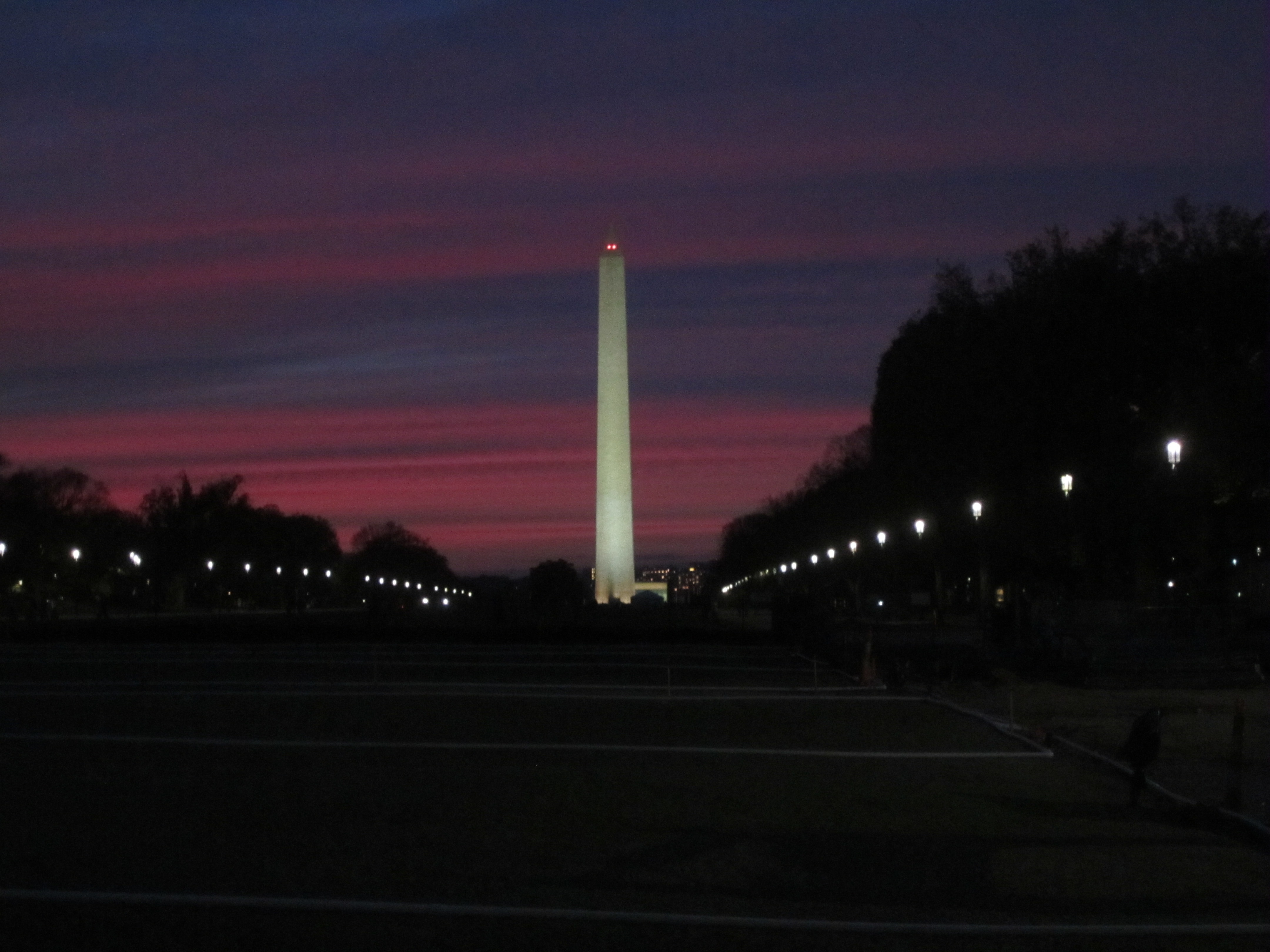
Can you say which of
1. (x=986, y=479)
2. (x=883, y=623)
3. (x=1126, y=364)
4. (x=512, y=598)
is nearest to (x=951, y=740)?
(x=1126, y=364)

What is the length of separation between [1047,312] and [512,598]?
164 ft

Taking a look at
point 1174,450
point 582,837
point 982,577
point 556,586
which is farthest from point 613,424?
point 582,837

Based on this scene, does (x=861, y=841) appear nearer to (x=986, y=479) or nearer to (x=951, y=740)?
(x=951, y=740)

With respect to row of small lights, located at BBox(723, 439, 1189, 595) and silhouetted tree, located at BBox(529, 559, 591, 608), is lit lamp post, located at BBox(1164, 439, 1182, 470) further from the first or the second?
silhouetted tree, located at BBox(529, 559, 591, 608)

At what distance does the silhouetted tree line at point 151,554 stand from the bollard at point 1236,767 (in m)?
55.0

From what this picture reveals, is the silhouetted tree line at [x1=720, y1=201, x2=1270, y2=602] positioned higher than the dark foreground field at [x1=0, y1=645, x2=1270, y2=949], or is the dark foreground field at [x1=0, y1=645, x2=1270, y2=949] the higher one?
the silhouetted tree line at [x1=720, y1=201, x2=1270, y2=602]

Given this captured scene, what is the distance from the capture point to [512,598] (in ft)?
307

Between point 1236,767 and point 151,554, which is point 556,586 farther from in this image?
point 1236,767

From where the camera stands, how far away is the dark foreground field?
10773mm

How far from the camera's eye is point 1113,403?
48.7m

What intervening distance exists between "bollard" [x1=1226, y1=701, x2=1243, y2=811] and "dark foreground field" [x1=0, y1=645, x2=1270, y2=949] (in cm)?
74

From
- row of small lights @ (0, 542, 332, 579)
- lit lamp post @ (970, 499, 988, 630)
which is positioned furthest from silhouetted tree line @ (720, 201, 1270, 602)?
row of small lights @ (0, 542, 332, 579)

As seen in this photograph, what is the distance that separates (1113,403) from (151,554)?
3600 inches

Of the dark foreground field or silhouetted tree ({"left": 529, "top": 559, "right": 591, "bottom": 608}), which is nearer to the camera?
the dark foreground field
